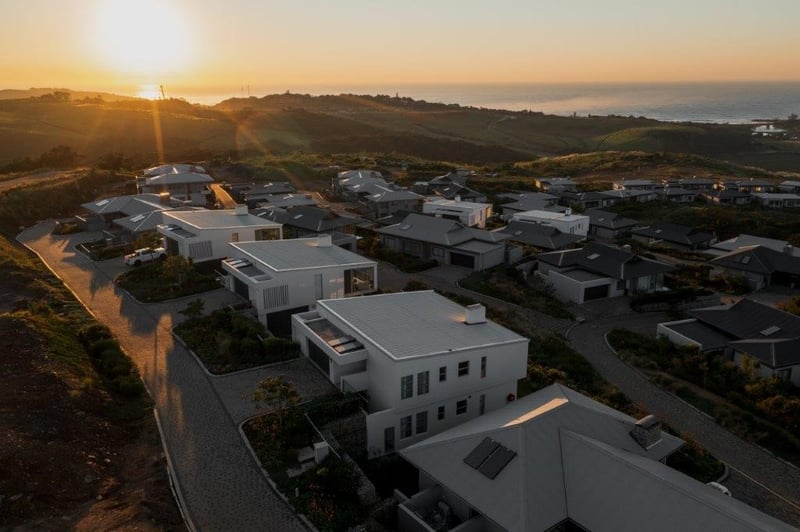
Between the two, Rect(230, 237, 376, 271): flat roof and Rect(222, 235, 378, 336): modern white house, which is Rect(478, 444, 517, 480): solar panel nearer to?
Rect(222, 235, 378, 336): modern white house

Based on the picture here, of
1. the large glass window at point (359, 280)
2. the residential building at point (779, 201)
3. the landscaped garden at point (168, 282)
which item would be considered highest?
the large glass window at point (359, 280)

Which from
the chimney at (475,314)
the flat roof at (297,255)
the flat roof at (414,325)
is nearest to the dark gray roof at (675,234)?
the flat roof at (297,255)

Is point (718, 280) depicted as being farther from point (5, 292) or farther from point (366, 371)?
point (5, 292)

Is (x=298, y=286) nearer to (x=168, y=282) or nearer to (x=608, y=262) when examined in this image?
(x=168, y=282)

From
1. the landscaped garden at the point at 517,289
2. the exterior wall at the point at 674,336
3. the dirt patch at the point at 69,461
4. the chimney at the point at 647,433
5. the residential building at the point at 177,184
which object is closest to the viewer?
the dirt patch at the point at 69,461

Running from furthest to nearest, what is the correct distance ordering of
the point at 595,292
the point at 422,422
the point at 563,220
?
the point at 563,220
the point at 595,292
the point at 422,422

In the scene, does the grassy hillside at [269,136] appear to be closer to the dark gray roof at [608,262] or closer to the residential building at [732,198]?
the residential building at [732,198]

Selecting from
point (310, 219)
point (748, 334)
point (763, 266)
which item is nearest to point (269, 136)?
point (310, 219)

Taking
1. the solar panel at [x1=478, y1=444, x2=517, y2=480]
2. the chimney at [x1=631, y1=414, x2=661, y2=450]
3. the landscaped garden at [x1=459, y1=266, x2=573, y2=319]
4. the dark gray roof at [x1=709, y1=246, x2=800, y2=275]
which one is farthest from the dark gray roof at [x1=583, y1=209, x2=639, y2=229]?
the solar panel at [x1=478, y1=444, x2=517, y2=480]
